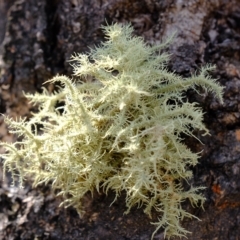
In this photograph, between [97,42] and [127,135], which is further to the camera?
[97,42]

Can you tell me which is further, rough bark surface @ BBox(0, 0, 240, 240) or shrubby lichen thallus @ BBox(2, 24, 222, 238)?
rough bark surface @ BBox(0, 0, 240, 240)

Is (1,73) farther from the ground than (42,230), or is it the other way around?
(1,73)

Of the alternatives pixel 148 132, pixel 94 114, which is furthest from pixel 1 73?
pixel 148 132

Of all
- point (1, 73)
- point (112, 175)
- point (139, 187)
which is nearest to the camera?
point (139, 187)

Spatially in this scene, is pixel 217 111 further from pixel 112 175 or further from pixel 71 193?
pixel 71 193

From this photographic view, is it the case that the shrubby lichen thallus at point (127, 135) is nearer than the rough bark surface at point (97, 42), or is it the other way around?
the shrubby lichen thallus at point (127, 135)
